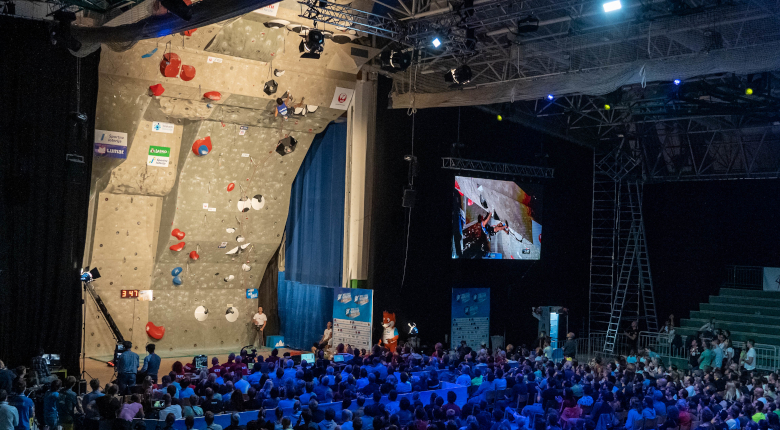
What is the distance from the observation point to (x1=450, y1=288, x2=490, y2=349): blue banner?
61.0ft

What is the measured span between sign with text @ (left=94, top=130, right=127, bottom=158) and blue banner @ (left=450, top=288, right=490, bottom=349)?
8363mm

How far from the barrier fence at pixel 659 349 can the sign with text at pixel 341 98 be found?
889 cm

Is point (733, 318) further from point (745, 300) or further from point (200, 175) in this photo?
point (200, 175)

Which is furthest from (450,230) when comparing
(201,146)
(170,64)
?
(170,64)

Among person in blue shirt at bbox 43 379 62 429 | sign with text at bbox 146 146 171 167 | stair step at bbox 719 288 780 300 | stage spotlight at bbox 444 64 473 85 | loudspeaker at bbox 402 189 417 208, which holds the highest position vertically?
stage spotlight at bbox 444 64 473 85

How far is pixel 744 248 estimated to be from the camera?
2061 cm

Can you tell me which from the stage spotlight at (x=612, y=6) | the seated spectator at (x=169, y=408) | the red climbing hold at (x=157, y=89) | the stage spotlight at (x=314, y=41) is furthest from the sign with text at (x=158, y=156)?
the stage spotlight at (x=612, y=6)

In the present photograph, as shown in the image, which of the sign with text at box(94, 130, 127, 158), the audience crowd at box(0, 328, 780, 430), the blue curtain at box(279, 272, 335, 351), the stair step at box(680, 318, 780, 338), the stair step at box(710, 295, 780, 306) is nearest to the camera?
the audience crowd at box(0, 328, 780, 430)

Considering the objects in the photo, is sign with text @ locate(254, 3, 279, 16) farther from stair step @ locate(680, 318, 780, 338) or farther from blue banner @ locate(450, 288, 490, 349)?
stair step @ locate(680, 318, 780, 338)

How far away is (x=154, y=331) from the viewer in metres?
17.2

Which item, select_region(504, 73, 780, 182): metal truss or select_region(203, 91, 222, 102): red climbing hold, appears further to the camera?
select_region(504, 73, 780, 182): metal truss

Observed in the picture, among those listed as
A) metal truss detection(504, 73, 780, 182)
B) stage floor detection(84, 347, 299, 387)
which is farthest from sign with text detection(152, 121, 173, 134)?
metal truss detection(504, 73, 780, 182)

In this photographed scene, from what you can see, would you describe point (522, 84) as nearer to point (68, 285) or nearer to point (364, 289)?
point (364, 289)

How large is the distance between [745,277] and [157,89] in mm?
16083
